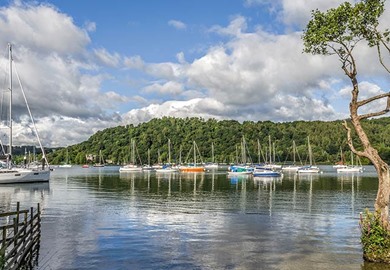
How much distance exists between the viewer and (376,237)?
835 inches

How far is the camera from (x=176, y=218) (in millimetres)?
38688

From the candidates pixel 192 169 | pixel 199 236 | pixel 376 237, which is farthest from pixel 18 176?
pixel 192 169

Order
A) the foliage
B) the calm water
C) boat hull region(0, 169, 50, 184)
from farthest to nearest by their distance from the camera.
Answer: boat hull region(0, 169, 50, 184) < the calm water < the foliage

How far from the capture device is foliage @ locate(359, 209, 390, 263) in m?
21.0

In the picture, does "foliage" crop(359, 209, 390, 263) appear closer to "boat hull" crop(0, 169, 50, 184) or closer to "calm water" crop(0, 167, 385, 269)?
"calm water" crop(0, 167, 385, 269)

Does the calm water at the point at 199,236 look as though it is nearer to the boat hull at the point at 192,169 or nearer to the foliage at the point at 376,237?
the foliage at the point at 376,237

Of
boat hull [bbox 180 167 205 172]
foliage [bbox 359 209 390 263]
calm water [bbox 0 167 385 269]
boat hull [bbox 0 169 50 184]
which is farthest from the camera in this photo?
boat hull [bbox 180 167 205 172]

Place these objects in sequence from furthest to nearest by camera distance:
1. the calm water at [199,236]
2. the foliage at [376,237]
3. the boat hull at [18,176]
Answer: the boat hull at [18,176] → the calm water at [199,236] → the foliage at [376,237]

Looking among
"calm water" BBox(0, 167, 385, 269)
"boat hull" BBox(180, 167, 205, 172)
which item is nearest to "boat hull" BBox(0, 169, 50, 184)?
"calm water" BBox(0, 167, 385, 269)

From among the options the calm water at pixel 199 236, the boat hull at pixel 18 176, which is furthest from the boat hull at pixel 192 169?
the calm water at pixel 199 236

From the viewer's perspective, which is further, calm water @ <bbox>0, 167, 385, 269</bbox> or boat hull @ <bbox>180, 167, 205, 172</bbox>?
boat hull @ <bbox>180, 167, 205, 172</bbox>

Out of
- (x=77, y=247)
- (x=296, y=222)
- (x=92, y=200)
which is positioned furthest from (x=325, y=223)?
(x=92, y=200)

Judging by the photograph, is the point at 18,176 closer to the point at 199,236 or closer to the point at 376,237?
the point at 199,236

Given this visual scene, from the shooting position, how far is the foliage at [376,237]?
21000mm
